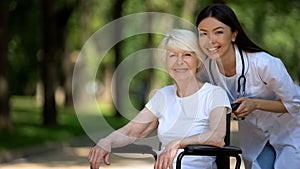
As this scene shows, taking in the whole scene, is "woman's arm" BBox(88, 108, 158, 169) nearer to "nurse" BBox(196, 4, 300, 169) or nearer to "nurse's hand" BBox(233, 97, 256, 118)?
"nurse" BBox(196, 4, 300, 169)

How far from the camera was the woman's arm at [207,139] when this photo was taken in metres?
3.98

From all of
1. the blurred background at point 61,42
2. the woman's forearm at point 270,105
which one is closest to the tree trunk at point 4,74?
the blurred background at point 61,42

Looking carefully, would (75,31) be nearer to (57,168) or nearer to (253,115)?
(57,168)

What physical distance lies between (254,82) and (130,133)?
28.9 inches

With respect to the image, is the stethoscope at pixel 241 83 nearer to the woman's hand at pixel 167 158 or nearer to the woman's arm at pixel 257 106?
the woman's arm at pixel 257 106

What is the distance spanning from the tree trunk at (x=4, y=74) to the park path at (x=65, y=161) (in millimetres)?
2126

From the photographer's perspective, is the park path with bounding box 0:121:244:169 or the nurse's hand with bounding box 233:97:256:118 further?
the park path with bounding box 0:121:244:169

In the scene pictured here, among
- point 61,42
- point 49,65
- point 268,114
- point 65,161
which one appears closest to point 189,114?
point 268,114

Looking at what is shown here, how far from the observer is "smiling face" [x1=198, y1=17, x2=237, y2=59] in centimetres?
430

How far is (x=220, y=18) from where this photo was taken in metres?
4.31

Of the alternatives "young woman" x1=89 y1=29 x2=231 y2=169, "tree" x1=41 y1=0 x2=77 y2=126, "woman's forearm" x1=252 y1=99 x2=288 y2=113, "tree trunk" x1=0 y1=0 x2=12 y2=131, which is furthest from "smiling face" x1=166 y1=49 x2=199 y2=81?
"tree" x1=41 y1=0 x2=77 y2=126

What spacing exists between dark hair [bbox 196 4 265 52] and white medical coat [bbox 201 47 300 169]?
0.15 feet

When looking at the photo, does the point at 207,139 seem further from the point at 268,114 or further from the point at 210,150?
the point at 268,114

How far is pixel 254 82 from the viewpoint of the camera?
4.39m
